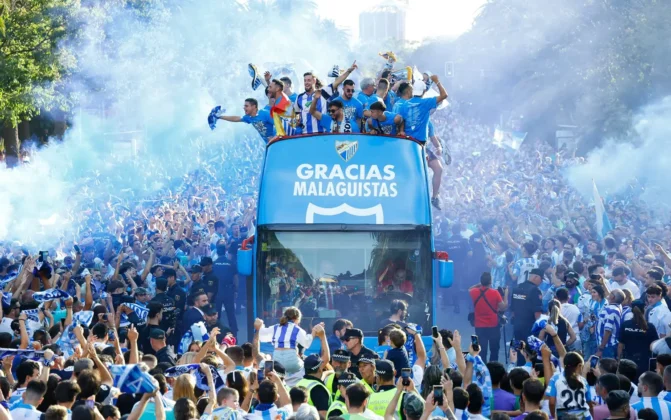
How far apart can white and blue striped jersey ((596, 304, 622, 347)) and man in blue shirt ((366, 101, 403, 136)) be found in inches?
132

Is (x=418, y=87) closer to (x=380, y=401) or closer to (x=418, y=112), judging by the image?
(x=418, y=112)

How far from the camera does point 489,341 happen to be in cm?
1521

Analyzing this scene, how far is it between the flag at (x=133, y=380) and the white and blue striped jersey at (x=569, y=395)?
3080mm

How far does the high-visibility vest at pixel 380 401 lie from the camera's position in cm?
801

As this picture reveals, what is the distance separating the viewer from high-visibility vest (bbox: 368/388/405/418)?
8.01 meters

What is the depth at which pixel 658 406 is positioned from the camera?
27.2ft

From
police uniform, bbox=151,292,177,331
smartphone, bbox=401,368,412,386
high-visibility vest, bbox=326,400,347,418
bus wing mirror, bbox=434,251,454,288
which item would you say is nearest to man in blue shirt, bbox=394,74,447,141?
bus wing mirror, bbox=434,251,454,288

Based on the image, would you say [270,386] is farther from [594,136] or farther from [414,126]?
[594,136]

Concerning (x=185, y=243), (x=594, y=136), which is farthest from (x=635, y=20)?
(x=185, y=243)

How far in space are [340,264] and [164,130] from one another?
42.0m

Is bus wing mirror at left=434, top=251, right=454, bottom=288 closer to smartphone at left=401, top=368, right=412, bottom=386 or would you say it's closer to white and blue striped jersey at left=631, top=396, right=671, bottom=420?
white and blue striped jersey at left=631, top=396, right=671, bottom=420

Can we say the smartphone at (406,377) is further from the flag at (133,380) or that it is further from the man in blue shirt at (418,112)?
the man in blue shirt at (418,112)

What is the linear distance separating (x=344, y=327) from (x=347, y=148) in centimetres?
248

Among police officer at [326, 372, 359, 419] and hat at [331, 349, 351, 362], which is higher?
hat at [331, 349, 351, 362]
